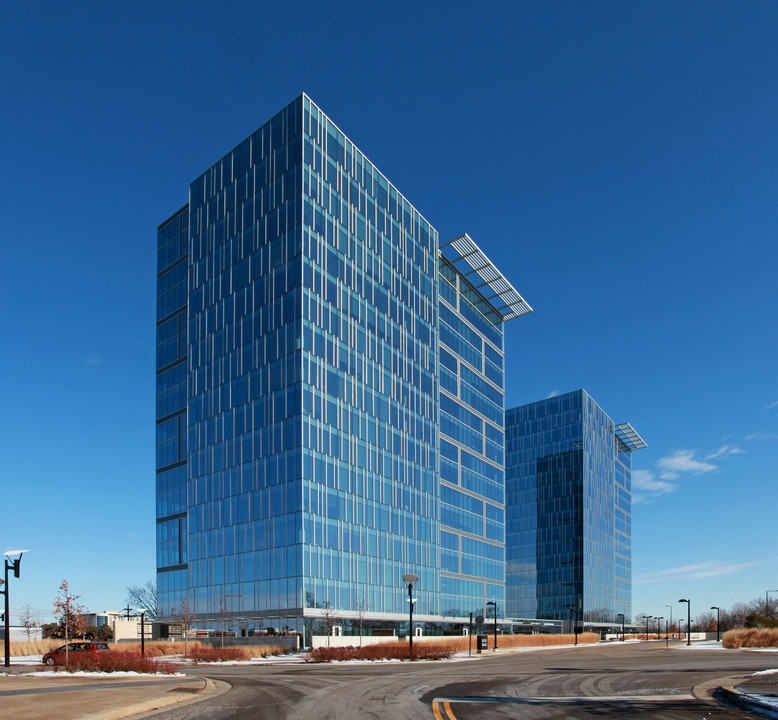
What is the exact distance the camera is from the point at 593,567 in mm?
147500

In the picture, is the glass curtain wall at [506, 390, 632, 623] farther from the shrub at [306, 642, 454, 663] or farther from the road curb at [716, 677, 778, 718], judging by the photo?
the road curb at [716, 677, 778, 718]

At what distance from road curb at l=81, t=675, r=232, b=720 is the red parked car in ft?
39.9

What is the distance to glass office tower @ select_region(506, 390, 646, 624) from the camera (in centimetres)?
14425

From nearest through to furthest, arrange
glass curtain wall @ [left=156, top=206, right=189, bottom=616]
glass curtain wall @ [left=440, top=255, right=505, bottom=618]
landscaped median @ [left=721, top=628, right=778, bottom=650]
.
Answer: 1. landscaped median @ [left=721, top=628, right=778, bottom=650]
2. glass curtain wall @ [left=156, top=206, right=189, bottom=616]
3. glass curtain wall @ [left=440, top=255, right=505, bottom=618]

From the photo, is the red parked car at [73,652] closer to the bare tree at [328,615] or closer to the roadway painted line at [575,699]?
the roadway painted line at [575,699]

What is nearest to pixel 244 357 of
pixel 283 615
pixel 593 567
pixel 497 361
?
pixel 283 615

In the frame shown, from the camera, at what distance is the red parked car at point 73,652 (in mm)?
32062

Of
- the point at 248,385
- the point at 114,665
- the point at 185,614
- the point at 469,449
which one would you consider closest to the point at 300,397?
the point at 248,385

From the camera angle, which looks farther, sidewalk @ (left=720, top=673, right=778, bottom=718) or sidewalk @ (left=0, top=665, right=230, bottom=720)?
sidewalk @ (left=720, top=673, right=778, bottom=718)

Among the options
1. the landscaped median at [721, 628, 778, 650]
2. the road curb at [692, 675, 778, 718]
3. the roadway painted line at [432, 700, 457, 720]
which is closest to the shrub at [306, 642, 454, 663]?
the road curb at [692, 675, 778, 718]

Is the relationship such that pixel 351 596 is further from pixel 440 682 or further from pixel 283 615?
pixel 440 682

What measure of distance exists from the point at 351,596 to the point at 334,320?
83.2ft

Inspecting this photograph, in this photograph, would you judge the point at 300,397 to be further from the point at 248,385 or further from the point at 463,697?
the point at 463,697

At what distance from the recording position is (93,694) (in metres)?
19.0
